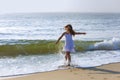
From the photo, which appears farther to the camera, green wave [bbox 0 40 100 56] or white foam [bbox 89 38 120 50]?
white foam [bbox 89 38 120 50]

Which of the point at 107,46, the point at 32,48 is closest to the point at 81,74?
the point at 107,46

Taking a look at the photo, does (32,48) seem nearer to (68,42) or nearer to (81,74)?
(68,42)

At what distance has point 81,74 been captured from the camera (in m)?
10.6

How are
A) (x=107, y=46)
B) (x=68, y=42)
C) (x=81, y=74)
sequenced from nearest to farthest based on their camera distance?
(x=81, y=74) < (x=68, y=42) < (x=107, y=46)

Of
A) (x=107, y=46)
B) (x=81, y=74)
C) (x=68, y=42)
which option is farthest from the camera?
(x=107, y=46)

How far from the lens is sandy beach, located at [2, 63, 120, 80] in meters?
10.0

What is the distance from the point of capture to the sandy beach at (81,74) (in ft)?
32.9

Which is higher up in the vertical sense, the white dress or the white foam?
the white dress

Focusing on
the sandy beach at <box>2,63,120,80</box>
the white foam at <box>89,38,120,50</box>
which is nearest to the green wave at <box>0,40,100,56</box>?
the white foam at <box>89,38,120,50</box>

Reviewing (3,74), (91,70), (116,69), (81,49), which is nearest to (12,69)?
(3,74)

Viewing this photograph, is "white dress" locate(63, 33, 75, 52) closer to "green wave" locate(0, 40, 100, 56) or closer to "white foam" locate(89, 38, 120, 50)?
"green wave" locate(0, 40, 100, 56)

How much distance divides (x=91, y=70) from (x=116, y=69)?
88 cm

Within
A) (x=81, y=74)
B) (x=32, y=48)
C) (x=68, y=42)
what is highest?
(x=68, y=42)

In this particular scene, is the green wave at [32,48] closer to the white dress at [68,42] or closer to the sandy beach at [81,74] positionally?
the white dress at [68,42]
